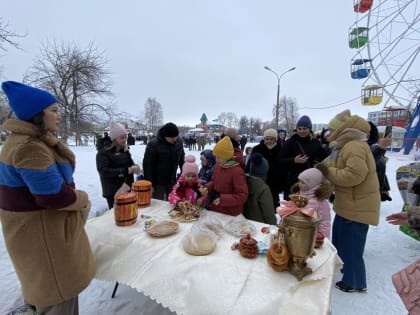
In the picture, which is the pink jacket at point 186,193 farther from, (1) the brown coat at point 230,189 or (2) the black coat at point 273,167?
(2) the black coat at point 273,167

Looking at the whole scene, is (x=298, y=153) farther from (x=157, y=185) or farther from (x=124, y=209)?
(x=124, y=209)

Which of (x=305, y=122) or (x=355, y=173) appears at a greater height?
(x=305, y=122)

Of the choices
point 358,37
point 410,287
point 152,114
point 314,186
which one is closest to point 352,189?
point 314,186

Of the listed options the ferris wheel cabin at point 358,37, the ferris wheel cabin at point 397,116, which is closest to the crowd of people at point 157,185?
the ferris wheel cabin at point 358,37

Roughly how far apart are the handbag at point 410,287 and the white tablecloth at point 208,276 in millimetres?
311

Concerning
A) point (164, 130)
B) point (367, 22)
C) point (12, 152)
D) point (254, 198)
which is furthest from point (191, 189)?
point (367, 22)

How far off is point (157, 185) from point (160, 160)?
40cm

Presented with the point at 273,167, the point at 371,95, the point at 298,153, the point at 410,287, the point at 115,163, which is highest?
the point at 371,95

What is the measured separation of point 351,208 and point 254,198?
0.93 metres

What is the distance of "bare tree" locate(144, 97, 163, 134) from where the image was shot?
54.0 m

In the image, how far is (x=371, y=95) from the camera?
14266 millimetres

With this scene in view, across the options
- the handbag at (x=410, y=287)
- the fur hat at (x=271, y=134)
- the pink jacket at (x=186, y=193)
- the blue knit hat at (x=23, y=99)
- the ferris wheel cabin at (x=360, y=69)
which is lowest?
the handbag at (x=410, y=287)

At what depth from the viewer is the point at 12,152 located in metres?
1.11

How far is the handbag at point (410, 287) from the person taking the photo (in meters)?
1.09
